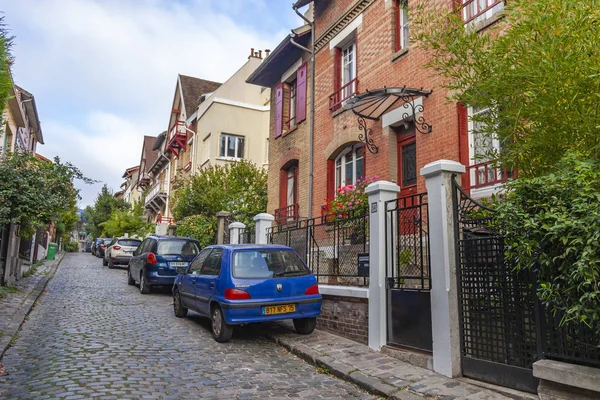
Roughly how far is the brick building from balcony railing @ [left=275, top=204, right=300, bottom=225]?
0.04 m

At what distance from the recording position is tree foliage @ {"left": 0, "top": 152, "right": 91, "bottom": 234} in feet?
36.6

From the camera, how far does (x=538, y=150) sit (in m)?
4.64

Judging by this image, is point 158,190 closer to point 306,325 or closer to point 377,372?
point 306,325

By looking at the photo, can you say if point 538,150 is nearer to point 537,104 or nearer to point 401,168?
point 537,104

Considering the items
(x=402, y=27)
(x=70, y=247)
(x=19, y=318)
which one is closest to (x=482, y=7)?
(x=402, y=27)

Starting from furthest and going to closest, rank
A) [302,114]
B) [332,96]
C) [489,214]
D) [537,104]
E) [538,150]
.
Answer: [302,114] < [332,96] < [489,214] < [538,150] < [537,104]

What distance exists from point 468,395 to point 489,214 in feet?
6.62

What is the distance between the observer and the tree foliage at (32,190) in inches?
439

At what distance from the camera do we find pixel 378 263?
6980mm

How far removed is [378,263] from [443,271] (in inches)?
56.1

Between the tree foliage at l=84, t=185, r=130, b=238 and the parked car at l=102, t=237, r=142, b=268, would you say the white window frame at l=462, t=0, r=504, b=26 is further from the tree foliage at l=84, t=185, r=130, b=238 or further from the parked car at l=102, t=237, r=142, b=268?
the tree foliage at l=84, t=185, r=130, b=238

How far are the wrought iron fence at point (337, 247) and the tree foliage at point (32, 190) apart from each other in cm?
642

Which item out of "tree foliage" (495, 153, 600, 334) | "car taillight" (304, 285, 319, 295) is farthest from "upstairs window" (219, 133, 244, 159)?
"tree foliage" (495, 153, 600, 334)

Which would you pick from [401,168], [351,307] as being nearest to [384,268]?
[351,307]
